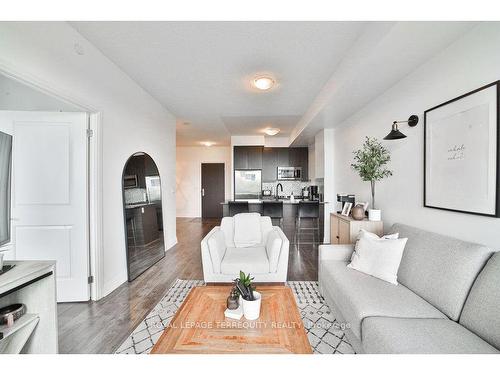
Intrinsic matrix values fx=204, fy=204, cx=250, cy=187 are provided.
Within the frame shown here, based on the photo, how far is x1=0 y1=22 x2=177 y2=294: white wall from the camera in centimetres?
157

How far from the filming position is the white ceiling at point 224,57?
1.91m

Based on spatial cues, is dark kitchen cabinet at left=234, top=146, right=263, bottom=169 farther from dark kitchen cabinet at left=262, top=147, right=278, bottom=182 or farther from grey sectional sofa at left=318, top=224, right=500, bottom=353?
grey sectional sofa at left=318, top=224, right=500, bottom=353

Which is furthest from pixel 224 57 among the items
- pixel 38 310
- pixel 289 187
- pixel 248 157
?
pixel 289 187

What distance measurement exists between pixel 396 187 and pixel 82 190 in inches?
140

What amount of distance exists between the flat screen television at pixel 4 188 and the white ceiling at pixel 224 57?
1.32m

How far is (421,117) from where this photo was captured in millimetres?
2041

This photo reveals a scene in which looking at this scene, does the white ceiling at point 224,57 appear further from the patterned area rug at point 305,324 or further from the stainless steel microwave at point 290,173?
the patterned area rug at point 305,324

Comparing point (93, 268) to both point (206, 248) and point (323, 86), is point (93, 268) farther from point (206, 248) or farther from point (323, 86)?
point (323, 86)

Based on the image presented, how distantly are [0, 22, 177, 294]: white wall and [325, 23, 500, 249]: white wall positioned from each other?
3.36 m

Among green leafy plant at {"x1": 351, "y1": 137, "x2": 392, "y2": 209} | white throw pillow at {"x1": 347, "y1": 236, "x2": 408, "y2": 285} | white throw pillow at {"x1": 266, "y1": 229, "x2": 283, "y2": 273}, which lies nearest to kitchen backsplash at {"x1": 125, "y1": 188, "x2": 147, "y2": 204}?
white throw pillow at {"x1": 266, "y1": 229, "x2": 283, "y2": 273}

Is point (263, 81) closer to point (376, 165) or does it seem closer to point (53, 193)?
point (376, 165)

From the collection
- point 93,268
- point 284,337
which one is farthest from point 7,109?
point 284,337

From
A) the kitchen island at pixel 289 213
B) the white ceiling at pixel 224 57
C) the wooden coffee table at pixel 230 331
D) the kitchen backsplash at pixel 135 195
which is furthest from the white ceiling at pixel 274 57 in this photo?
the wooden coffee table at pixel 230 331

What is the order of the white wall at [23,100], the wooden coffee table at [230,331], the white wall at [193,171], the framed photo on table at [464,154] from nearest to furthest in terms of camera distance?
the wooden coffee table at [230,331] → the framed photo on table at [464,154] → the white wall at [23,100] → the white wall at [193,171]
